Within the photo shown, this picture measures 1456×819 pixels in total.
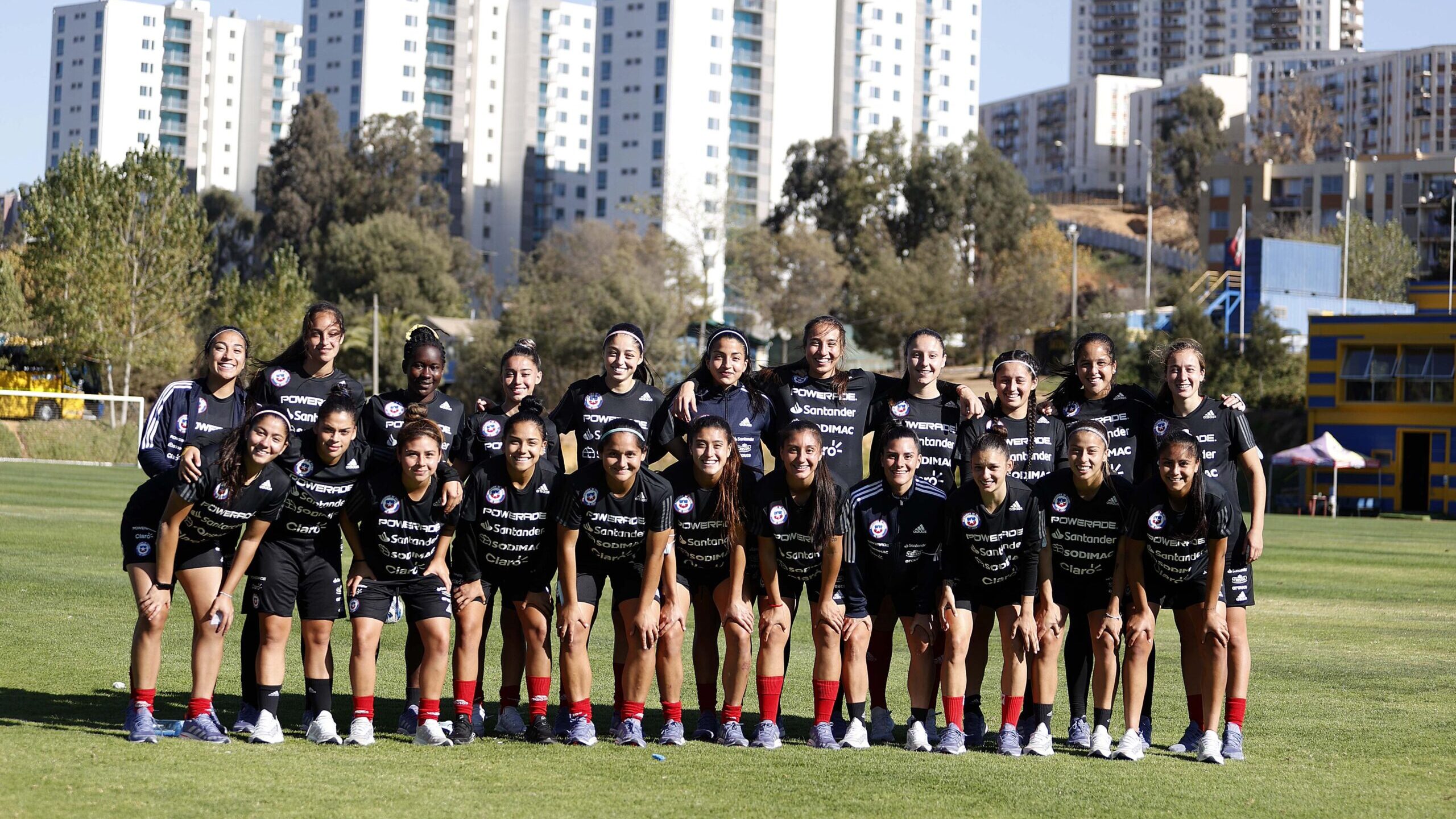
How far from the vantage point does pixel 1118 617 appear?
7957 mm

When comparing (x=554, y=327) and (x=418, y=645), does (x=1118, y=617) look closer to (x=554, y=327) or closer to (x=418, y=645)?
(x=418, y=645)

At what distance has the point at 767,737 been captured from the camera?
309 inches

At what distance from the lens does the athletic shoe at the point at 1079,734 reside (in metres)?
8.15

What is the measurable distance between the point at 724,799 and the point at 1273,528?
2831 cm

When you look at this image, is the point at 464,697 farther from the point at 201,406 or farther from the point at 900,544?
the point at 900,544

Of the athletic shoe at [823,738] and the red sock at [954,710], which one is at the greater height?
the red sock at [954,710]

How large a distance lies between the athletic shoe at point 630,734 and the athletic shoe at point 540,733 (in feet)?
1.03

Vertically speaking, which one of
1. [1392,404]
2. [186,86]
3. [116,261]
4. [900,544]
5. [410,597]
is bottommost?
[410,597]

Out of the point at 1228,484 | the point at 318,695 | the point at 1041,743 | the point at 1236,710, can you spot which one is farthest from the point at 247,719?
the point at 1228,484

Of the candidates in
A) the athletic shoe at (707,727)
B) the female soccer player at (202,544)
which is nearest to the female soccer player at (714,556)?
the athletic shoe at (707,727)

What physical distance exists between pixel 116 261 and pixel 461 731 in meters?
54.5

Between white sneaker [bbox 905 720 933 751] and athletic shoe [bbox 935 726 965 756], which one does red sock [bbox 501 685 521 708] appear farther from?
athletic shoe [bbox 935 726 965 756]

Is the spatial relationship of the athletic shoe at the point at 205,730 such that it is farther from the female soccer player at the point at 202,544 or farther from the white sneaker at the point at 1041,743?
the white sneaker at the point at 1041,743

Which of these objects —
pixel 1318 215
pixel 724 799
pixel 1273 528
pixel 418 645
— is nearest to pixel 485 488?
pixel 418 645
